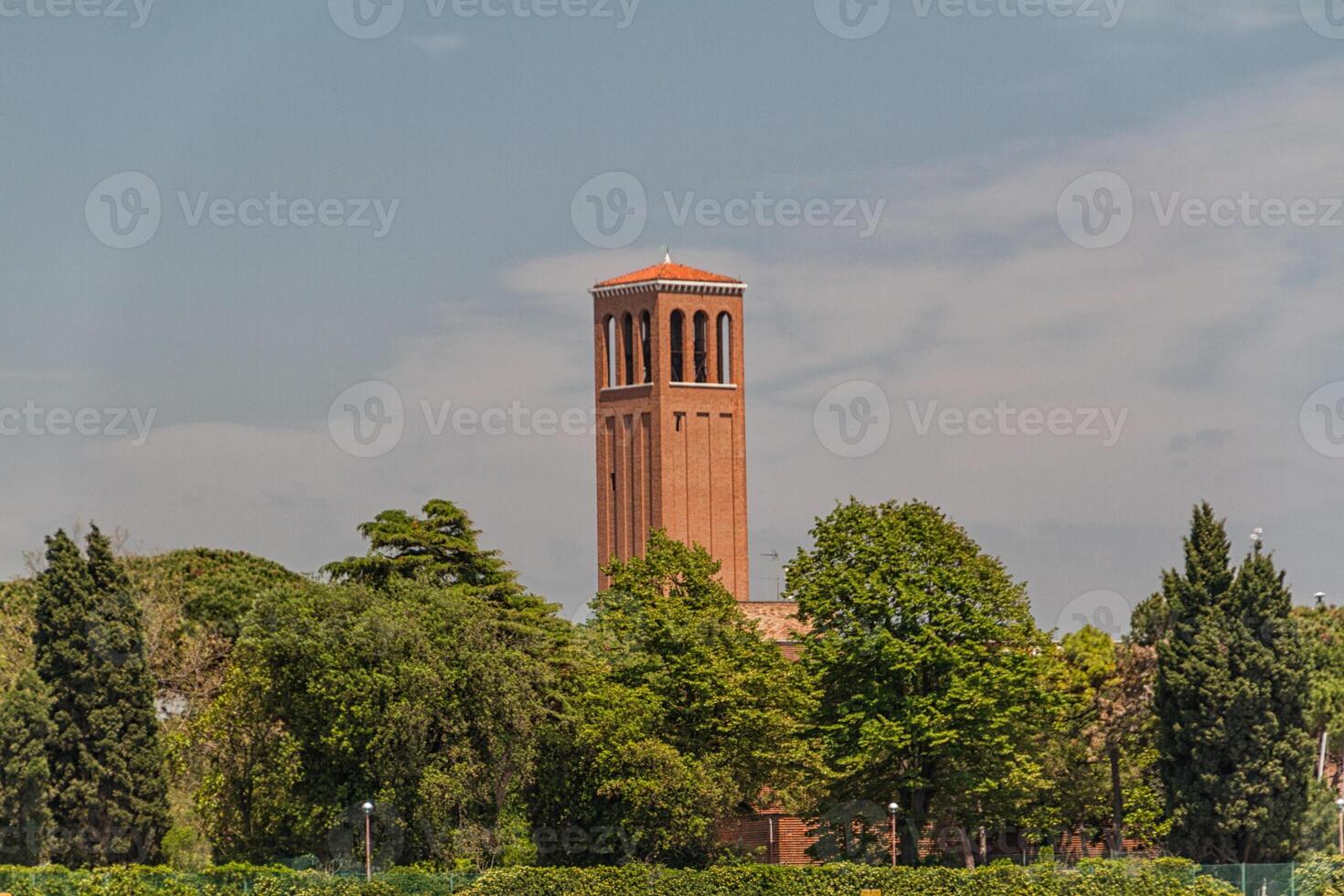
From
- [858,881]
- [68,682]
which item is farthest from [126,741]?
[858,881]

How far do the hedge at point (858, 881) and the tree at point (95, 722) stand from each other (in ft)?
47.0

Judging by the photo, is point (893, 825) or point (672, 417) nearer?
point (893, 825)

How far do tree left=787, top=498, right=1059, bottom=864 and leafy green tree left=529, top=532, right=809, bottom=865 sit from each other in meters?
1.79

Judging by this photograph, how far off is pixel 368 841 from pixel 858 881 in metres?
12.4

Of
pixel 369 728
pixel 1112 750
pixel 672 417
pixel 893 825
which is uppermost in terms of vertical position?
pixel 672 417

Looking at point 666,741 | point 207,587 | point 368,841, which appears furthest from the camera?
point 207,587

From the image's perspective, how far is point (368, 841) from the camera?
2060 inches

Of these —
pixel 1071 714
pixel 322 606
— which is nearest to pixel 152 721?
pixel 322 606

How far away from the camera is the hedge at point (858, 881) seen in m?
51.8

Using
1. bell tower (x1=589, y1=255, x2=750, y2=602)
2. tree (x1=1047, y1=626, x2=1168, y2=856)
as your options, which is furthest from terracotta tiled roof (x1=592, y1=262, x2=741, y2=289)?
tree (x1=1047, y1=626, x2=1168, y2=856)

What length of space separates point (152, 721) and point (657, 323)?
4170 cm

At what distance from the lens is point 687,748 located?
59.6 meters

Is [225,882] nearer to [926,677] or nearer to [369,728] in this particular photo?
[369,728]

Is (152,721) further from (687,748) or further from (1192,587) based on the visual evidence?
(1192,587)
